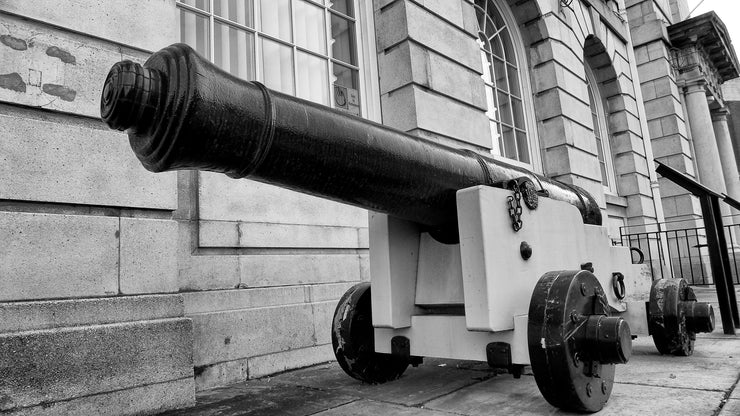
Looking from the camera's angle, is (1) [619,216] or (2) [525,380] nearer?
(2) [525,380]

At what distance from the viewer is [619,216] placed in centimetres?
1073

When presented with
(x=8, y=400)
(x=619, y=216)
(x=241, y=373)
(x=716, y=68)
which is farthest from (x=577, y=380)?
(x=716, y=68)

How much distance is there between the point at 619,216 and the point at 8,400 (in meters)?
11.1

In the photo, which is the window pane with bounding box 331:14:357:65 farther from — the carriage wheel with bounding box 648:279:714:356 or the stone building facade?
the carriage wheel with bounding box 648:279:714:356

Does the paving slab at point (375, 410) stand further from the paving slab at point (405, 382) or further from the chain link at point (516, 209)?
the chain link at point (516, 209)

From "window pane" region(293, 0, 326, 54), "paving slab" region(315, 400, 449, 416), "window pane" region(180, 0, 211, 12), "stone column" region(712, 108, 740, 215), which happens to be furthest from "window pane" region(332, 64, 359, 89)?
"stone column" region(712, 108, 740, 215)

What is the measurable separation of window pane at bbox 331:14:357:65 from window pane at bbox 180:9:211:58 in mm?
1536

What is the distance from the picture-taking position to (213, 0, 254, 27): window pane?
4.36 meters

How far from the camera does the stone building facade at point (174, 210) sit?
251 centimetres

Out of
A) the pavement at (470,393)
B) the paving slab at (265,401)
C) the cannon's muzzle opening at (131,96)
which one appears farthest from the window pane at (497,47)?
the cannon's muzzle opening at (131,96)

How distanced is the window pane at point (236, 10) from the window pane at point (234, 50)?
0.11 meters

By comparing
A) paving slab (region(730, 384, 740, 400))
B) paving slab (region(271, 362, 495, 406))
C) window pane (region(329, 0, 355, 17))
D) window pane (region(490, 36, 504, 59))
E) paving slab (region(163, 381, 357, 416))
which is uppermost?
window pane (region(490, 36, 504, 59))

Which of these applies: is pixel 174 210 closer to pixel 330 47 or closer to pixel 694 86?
pixel 330 47

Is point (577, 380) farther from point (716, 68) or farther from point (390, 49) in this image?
point (716, 68)
